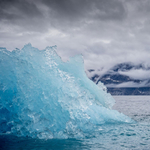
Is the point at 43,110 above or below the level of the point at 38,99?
below

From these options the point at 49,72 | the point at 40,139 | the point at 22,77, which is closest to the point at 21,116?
the point at 40,139

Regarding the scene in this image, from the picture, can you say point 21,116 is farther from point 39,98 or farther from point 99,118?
point 99,118

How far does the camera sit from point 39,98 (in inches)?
418

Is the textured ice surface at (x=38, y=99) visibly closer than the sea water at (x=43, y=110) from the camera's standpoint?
No

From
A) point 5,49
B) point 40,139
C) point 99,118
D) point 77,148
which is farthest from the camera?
point 99,118

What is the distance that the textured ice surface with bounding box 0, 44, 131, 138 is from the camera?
980 cm

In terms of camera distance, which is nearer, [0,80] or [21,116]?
[21,116]

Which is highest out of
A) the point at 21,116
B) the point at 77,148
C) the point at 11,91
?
the point at 11,91

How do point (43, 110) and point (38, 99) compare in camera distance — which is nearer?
point (43, 110)

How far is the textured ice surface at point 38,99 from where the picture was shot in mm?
9797

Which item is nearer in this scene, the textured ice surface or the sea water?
the sea water

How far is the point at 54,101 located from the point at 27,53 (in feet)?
14.3

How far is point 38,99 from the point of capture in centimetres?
1059

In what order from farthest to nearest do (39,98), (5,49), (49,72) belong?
(5,49) < (49,72) < (39,98)
